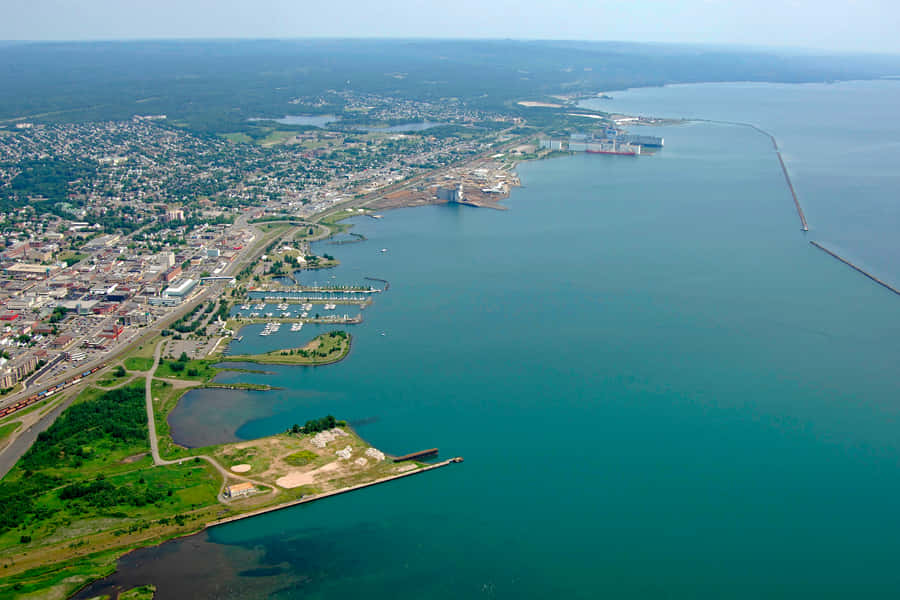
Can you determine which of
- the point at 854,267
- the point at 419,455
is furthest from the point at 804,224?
the point at 419,455

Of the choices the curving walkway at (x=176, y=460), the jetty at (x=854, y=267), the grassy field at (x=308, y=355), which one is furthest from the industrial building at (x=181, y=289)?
the jetty at (x=854, y=267)

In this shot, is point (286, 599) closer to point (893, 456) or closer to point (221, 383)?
point (221, 383)

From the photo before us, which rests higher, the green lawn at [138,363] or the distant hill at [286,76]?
the distant hill at [286,76]

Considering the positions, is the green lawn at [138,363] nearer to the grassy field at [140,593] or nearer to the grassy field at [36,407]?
the grassy field at [36,407]

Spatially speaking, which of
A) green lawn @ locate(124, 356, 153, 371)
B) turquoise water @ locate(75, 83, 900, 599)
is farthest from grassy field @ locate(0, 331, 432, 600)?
green lawn @ locate(124, 356, 153, 371)

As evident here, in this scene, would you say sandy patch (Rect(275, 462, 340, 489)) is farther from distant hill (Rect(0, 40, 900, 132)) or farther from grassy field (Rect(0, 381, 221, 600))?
distant hill (Rect(0, 40, 900, 132))

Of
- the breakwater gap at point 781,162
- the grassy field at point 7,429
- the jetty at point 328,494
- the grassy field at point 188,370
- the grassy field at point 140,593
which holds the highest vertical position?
the breakwater gap at point 781,162

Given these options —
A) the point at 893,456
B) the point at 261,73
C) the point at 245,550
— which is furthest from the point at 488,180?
the point at 261,73

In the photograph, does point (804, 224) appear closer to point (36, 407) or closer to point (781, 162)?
point (781, 162)
